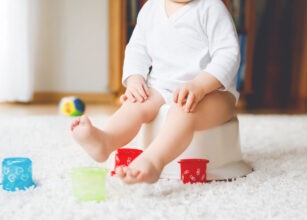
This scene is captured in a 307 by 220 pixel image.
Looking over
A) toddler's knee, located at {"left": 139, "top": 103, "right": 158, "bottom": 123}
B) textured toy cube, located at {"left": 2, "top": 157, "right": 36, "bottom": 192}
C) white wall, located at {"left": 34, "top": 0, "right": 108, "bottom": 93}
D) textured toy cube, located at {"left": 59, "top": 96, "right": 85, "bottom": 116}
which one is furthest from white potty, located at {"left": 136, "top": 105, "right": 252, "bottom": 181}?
white wall, located at {"left": 34, "top": 0, "right": 108, "bottom": 93}

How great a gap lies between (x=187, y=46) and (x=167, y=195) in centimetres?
36

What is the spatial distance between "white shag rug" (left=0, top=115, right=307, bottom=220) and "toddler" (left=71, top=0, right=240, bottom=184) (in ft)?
0.26

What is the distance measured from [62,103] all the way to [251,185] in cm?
123

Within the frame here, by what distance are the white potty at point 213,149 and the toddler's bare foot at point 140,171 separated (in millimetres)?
168

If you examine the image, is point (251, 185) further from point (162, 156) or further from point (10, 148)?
point (10, 148)

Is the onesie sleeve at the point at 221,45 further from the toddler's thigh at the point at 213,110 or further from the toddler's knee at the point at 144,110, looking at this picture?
the toddler's knee at the point at 144,110

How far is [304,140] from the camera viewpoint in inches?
52.1

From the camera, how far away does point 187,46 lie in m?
0.91

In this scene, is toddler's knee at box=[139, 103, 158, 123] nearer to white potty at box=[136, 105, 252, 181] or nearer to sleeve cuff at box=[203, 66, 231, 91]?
white potty at box=[136, 105, 252, 181]

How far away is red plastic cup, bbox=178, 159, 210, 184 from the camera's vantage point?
0.82m

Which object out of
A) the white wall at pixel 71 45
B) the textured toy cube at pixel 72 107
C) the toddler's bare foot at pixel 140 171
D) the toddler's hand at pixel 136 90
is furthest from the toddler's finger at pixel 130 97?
the white wall at pixel 71 45

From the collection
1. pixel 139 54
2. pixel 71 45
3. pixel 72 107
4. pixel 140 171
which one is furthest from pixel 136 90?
pixel 71 45

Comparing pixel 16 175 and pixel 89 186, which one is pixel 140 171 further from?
pixel 16 175

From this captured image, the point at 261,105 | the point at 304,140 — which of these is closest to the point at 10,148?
the point at 304,140
